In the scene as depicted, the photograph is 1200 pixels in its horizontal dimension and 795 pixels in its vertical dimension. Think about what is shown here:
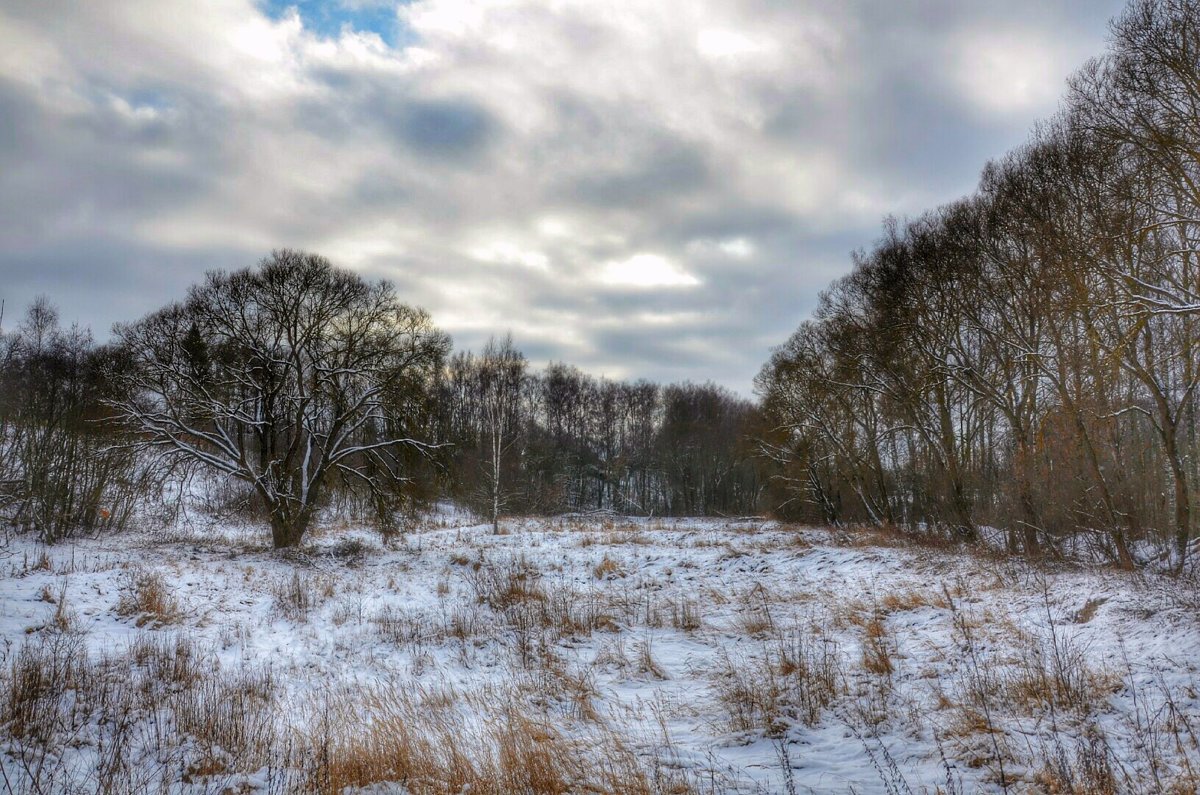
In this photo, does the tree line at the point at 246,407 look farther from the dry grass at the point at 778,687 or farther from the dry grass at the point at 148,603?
the dry grass at the point at 778,687

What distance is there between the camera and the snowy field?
5309 mm

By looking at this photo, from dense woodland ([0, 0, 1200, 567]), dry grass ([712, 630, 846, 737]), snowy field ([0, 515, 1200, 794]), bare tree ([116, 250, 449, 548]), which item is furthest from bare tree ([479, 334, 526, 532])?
dry grass ([712, 630, 846, 737])

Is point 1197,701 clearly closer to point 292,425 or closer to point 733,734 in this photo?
point 733,734

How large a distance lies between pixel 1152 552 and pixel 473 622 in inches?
484

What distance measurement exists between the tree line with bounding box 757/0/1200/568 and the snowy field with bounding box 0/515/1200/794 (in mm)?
1945

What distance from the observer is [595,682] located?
841cm

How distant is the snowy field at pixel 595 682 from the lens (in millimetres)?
5309

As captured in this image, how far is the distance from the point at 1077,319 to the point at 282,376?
1987 centimetres

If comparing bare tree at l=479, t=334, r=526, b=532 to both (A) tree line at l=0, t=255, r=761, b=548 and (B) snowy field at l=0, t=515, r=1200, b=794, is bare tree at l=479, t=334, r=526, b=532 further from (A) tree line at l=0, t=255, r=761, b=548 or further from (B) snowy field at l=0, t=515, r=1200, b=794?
(B) snowy field at l=0, t=515, r=1200, b=794

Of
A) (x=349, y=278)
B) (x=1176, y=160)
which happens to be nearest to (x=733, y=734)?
(x=1176, y=160)

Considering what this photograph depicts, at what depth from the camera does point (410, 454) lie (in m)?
19.6

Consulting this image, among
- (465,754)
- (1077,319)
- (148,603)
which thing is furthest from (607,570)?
(1077,319)

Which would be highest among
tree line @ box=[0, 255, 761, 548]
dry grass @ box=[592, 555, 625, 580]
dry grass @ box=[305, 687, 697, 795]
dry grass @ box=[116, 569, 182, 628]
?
tree line @ box=[0, 255, 761, 548]

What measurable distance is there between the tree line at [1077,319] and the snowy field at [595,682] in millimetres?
1945
